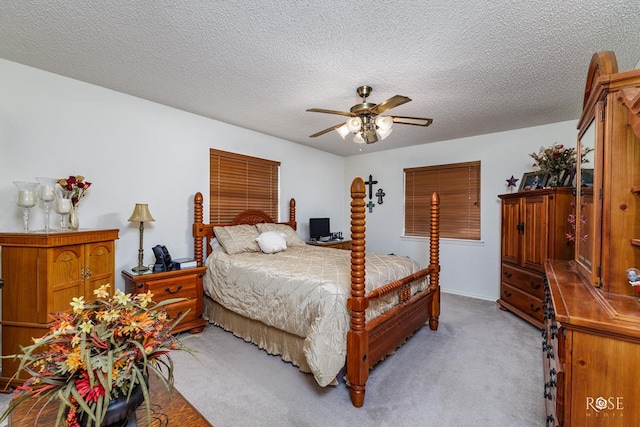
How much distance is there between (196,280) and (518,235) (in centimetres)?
390

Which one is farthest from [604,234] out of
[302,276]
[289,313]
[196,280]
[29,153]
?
[29,153]

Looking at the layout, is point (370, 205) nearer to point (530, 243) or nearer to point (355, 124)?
point (530, 243)

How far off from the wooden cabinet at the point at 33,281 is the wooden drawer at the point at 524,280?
4.45 m

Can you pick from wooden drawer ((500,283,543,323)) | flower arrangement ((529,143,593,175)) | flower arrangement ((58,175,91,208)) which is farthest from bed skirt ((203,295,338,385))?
flower arrangement ((529,143,593,175))

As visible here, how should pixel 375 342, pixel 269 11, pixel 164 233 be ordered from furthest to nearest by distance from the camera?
pixel 164 233 < pixel 375 342 < pixel 269 11

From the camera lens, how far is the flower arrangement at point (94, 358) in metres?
0.79

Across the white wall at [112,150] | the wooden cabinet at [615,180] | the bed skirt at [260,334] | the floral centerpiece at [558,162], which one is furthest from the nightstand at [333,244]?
the wooden cabinet at [615,180]

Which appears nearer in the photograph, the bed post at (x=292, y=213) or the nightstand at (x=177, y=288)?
the nightstand at (x=177, y=288)

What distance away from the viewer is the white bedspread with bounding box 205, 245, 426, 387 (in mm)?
1972

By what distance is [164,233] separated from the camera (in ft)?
10.7

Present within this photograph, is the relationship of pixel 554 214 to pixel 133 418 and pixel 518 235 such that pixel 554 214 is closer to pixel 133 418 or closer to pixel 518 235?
pixel 518 235

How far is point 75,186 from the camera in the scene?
2438 mm

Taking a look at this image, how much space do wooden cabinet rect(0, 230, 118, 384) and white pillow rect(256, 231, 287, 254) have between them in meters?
1.71

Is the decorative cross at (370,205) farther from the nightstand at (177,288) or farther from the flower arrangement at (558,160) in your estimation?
the nightstand at (177,288)
